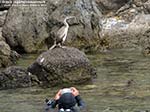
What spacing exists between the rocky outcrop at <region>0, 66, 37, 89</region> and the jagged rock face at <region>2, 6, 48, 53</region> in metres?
9.49

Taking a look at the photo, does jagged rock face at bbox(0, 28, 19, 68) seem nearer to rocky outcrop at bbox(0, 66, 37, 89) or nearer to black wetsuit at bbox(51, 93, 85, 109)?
rocky outcrop at bbox(0, 66, 37, 89)

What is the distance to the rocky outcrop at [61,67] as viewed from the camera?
21.9 metres

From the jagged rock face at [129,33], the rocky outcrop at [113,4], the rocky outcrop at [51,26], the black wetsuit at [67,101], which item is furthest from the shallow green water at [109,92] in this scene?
the rocky outcrop at [113,4]

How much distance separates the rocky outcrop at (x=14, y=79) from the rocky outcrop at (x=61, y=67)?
680 millimetres

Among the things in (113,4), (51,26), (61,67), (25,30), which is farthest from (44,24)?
(113,4)

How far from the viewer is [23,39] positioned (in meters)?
31.9

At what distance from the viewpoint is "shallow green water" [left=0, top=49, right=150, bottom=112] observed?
1805 centimetres

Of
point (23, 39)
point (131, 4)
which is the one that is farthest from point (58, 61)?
point (131, 4)

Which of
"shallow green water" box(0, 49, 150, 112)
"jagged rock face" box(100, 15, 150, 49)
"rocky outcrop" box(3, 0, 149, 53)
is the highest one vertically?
"rocky outcrop" box(3, 0, 149, 53)

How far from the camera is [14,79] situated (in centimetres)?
2155

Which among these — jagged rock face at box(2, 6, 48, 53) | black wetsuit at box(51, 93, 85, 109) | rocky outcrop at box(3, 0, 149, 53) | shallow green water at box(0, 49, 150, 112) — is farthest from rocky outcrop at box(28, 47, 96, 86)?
jagged rock face at box(2, 6, 48, 53)

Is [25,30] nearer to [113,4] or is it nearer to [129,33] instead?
[129,33]

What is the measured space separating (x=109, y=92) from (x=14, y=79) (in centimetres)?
380

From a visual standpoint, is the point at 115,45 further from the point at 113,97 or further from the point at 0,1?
the point at 113,97
